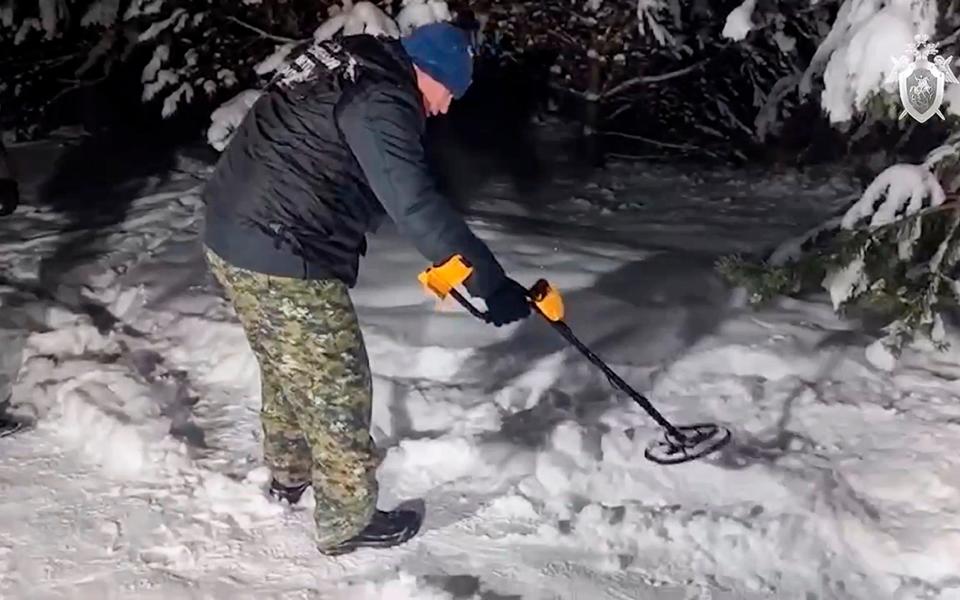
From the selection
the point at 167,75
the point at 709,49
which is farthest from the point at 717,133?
the point at 167,75

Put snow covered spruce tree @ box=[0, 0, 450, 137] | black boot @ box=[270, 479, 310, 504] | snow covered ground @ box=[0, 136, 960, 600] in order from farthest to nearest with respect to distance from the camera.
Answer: snow covered spruce tree @ box=[0, 0, 450, 137] < black boot @ box=[270, 479, 310, 504] < snow covered ground @ box=[0, 136, 960, 600]

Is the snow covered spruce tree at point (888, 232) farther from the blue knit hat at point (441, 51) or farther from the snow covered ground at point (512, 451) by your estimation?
the blue knit hat at point (441, 51)

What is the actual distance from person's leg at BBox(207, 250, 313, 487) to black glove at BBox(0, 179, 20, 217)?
4900 mm

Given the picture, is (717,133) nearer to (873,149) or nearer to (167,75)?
(873,149)

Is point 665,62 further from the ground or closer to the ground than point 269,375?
closer to the ground

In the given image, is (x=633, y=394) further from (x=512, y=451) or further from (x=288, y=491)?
(x=288, y=491)

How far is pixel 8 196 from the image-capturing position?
8.40 metres

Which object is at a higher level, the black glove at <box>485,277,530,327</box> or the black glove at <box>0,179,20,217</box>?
the black glove at <box>485,277,530,327</box>

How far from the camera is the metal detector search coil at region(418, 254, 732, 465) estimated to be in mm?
3615

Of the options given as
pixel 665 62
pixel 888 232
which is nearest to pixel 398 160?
pixel 888 232

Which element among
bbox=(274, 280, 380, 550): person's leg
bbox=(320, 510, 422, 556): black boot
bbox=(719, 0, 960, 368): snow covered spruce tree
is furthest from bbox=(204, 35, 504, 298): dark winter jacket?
bbox=(719, 0, 960, 368): snow covered spruce tree

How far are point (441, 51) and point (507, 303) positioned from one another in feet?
2.79

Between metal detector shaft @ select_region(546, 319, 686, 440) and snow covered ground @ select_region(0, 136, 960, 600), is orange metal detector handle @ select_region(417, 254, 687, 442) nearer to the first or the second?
metal detector shaft @ select_region(546, 319, 686, 440)

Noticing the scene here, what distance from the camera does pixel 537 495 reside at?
14.1ft
